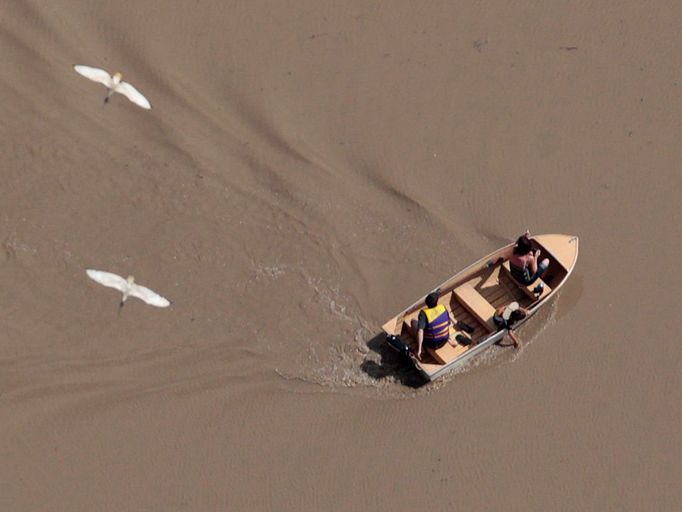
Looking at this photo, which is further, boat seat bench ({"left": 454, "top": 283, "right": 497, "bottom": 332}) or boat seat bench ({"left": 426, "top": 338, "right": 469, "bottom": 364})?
boat seat bench ({"left": 454, "top": 283, "right": 497, "bottom": 332})

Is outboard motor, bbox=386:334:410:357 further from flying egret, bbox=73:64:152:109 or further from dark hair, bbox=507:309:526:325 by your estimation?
flying egret, bbox=73:64:152:109

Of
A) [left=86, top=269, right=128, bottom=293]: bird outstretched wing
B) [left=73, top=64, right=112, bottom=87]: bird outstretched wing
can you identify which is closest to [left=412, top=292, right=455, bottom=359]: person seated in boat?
[left=86, top=269, right=128, bottom=293]: bird outstretched wing

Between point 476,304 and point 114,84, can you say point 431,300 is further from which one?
point 114,84

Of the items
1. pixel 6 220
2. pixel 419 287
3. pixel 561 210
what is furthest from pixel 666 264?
pixel 6 220

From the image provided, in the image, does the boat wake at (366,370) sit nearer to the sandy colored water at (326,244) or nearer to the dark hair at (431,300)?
the sandy colored water at (326,244)

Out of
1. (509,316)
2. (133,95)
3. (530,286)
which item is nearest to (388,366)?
(509,316)

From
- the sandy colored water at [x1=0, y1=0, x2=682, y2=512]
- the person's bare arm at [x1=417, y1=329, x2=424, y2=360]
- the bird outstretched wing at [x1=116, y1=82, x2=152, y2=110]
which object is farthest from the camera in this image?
the bird outstretched wing at [x1=116, y1=82, x2=152, y2=110]

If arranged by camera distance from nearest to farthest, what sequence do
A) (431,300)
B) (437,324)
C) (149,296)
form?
1. (431,300)
2. (437,324)
3. (149,296)

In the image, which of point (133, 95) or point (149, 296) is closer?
point (149, 296)
